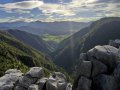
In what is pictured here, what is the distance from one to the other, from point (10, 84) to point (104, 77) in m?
26.2

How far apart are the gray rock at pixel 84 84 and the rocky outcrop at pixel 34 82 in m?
7.32

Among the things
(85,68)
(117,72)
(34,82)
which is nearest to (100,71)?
(85,68)

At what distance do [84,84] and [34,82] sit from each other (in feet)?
55.9

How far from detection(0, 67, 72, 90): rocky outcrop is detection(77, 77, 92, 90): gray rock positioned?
732 centimetres

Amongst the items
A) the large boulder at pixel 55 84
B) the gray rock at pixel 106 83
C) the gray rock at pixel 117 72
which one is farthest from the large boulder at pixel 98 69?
the large boulder at pixel 55 84

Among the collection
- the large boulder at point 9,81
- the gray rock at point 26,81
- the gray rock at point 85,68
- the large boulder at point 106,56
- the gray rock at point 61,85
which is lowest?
the large boulder at point 9,81

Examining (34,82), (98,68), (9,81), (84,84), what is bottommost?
(9,81)

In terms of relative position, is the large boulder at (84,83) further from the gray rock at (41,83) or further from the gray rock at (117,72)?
the gray rock at (41,83)

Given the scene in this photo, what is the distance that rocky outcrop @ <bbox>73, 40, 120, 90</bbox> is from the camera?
5006 centimetres

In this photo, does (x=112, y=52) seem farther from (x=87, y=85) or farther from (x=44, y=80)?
(x=44, y=80)

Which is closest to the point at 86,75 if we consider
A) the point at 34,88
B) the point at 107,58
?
the point at 107,58

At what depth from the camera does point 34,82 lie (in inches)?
2539

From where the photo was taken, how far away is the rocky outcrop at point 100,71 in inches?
1971

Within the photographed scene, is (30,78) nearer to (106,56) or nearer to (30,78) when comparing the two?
(30,78)
